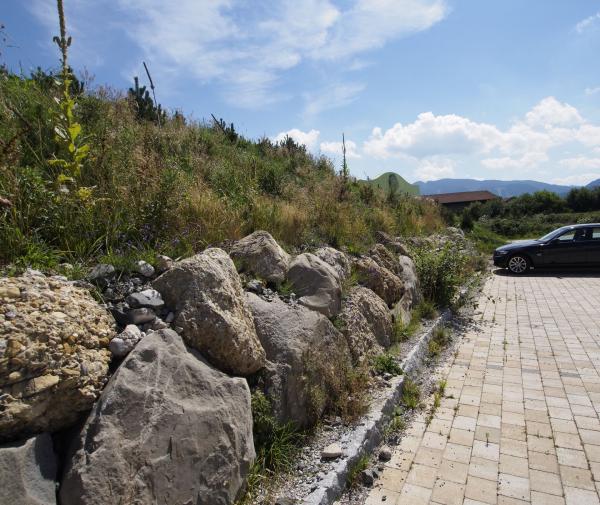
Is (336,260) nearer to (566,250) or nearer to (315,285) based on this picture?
(315,285)

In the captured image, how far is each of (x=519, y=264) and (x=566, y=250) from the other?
1.42 m

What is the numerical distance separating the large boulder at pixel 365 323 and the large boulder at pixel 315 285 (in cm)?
28

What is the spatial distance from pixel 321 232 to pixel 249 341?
11.6 feet

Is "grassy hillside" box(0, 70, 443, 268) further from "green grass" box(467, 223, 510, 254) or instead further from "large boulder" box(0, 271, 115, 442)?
"green grass" box(467, 223, 510, 254)

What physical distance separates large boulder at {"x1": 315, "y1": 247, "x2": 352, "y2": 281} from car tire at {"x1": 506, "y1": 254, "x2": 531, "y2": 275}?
963 cm

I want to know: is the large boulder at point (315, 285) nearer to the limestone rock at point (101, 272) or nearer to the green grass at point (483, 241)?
the limestone rock at point (101, 272)

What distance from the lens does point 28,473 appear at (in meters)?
1.85

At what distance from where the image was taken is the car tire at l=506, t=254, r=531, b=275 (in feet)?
42.3

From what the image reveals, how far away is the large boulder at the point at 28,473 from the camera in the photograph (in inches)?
70.1

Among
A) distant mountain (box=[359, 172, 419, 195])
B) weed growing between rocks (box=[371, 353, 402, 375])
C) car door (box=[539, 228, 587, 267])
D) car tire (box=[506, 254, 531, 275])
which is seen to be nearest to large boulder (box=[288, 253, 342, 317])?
weed growing between rocks (box=[371, 353, 402, 375])

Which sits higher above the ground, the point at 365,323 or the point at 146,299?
the point at 146,299

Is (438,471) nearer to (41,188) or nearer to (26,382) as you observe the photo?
(26,382)

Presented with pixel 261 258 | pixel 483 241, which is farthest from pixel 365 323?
pixel 483 241

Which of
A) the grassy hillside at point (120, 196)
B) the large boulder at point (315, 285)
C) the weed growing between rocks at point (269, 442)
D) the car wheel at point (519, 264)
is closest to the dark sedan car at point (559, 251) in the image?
the car wheel at point (519, 264)
